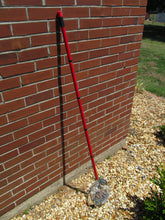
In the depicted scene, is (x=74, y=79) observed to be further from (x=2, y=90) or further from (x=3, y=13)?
(x=3, y=13)

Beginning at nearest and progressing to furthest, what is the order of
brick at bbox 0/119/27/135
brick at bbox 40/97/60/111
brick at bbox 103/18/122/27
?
brick at bbox 0/119/27/135 → brick at bbox 40/97/60/111 → brick at bbox 103/18/122/27

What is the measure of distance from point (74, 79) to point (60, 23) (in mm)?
547

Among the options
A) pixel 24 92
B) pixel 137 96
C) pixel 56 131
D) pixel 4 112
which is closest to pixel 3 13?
pixel 24 92

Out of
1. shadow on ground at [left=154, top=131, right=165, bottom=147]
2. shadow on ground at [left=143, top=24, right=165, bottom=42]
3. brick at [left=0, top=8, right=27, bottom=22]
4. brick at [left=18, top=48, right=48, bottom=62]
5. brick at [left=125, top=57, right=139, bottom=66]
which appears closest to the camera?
brick at [left=0, top=8, right=27, bottom=22]

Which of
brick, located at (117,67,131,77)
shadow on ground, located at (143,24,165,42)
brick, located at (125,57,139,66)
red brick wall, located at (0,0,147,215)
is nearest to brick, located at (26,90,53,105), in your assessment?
red brick wall, located at (0,0,147,215)

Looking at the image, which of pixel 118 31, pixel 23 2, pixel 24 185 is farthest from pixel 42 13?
pixel 24 185

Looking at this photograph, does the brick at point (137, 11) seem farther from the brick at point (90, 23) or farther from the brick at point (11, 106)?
the brick at point (11, 106)

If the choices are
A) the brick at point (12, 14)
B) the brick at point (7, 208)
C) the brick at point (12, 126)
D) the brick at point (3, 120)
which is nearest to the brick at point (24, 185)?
the brick at point (7, 208)

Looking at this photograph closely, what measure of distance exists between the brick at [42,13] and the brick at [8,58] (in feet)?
1.14

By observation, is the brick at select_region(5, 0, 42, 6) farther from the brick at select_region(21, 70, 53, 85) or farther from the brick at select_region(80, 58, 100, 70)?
the brick at select_region(80, 58, 100, 70)

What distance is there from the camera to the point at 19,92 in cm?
175

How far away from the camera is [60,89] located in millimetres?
2051

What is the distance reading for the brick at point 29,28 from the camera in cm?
155

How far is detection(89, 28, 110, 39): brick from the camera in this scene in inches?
82.4
